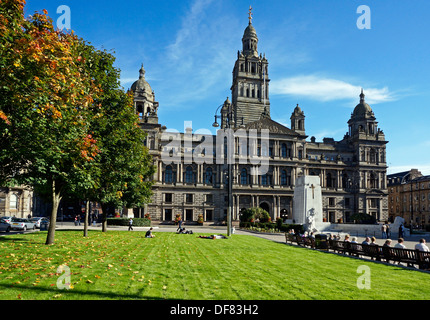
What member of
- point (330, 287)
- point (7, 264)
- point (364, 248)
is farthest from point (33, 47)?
point (364, 248)

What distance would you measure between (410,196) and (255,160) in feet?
172

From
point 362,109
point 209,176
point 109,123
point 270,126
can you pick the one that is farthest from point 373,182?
point 109,123

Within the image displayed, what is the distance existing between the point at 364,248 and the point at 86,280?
15.8 meters

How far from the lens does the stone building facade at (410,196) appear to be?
8819 cm

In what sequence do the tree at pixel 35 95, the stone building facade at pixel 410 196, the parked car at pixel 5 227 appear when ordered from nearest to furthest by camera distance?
the tree at pixel 35 95 < the parked car at pixel 5 227 < the stone building facade at pixel 410 196

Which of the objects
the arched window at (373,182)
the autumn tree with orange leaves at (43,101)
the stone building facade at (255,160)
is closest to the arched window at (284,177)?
the stone building facade at (255,160)

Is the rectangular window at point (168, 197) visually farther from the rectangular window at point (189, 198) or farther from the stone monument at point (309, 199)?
the stone monument at point (309, 199)

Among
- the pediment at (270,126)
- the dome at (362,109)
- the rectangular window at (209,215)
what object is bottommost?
the rectangular window at (209,215)

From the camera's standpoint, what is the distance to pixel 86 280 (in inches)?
416

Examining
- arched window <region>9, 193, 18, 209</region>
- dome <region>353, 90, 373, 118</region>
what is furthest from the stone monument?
dome <region>353, 90, 373, 118</region>

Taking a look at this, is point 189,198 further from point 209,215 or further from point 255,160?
point 255,160

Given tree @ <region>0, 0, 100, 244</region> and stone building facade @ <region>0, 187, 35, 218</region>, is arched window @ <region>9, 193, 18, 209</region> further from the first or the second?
tree @ <region>0, 0, 100, 244</region>

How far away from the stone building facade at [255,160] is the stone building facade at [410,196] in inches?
690
